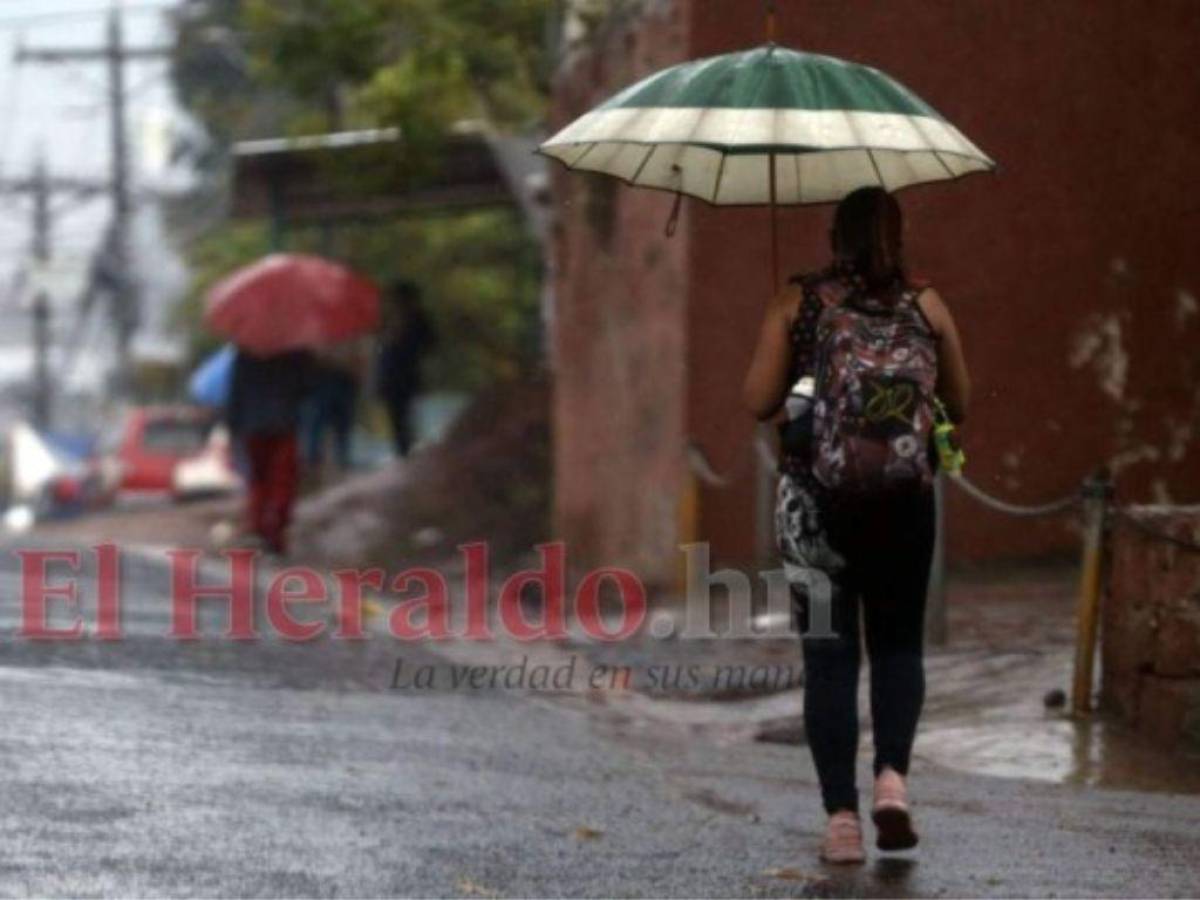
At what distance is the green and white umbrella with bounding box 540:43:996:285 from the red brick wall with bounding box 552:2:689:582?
7.00 m

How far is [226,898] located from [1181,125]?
8829 millimetres

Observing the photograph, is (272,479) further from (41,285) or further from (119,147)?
(41,285)

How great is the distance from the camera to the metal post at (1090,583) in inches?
391

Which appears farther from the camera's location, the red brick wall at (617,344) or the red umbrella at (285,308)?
the red umbrella at (285,308)

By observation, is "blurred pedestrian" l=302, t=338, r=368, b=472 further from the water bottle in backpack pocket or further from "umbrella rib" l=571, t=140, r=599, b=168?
the water bottle in backpack pocket

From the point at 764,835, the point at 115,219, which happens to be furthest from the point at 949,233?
the point at 115,219

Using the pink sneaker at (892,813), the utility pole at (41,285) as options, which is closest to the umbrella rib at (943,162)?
the pink sneaker at (892,813)

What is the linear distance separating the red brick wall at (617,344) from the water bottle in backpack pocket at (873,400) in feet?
26.6

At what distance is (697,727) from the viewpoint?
35.5ft

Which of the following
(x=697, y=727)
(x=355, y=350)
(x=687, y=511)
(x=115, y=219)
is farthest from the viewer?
(x=115, y=219)

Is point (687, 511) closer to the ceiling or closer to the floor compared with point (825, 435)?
closer to the floor

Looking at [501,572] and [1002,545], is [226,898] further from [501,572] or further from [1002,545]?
[501,572]

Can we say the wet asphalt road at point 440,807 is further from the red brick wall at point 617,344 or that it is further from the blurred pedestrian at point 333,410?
the blurred pedestrian at point 333,410

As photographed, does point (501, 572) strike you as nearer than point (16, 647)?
No
